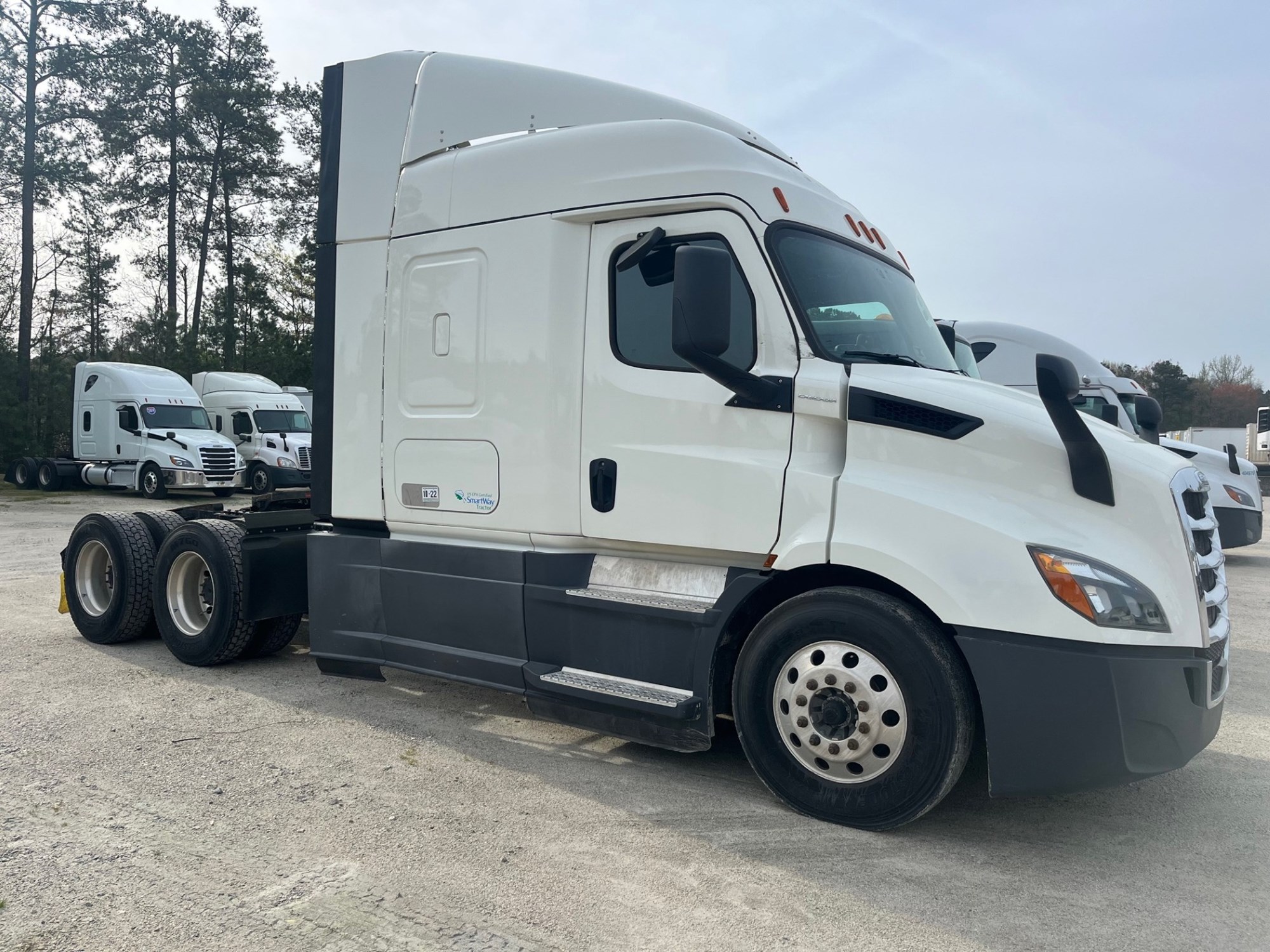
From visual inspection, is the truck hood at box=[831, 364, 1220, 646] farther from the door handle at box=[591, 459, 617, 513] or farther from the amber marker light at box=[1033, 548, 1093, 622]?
the door handle at box=[591, 459, 617, 513]

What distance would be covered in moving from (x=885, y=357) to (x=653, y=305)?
1.11 metres

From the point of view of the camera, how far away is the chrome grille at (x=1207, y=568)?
11.8 ft

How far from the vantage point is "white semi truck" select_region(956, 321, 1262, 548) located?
454 inches

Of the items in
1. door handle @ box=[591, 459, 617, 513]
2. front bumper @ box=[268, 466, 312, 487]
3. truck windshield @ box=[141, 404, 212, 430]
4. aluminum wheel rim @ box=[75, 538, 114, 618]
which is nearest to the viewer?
door handle @ box=[591, 459, 617, 513]

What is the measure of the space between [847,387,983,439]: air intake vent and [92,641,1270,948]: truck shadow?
1.69 metres

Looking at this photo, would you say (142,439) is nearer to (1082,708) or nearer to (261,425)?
(261,425)

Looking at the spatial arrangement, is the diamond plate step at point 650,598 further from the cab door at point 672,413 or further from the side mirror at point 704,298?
the side mirror at point 704,298

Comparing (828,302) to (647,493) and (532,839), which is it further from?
(532,839)

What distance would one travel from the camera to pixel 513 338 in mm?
4855

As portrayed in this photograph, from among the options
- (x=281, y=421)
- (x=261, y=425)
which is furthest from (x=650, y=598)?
(x=281, y=421)

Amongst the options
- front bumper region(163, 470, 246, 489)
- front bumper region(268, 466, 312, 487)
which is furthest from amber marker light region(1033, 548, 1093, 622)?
front bumper region(268, 466, 312, 487)

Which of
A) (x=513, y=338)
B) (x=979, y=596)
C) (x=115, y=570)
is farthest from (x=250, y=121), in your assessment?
(x=979, y=596)

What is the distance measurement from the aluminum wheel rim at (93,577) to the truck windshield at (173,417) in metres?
17.6

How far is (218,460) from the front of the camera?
905 inches
